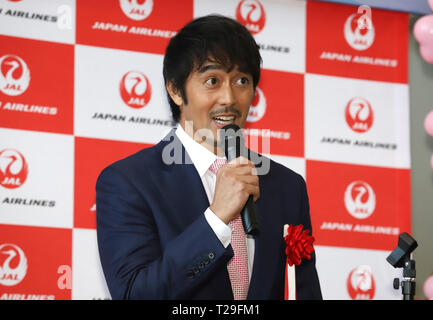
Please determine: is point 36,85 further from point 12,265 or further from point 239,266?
point 239,266

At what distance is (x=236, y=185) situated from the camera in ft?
6.30

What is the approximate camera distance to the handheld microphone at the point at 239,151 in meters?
1.86

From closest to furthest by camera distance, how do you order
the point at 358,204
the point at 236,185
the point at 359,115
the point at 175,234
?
the point at 236,185 → the point at 175,234 → the point at 358,204 → the point at 359,115

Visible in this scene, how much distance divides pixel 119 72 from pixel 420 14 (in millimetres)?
2010

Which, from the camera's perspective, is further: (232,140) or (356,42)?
(356,42)

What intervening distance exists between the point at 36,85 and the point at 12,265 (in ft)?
3.11

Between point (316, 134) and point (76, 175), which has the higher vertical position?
point (316, 134)

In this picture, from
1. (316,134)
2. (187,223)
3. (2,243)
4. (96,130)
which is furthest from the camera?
(316,134)

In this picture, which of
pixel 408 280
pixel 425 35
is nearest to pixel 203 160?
pixel 408 280

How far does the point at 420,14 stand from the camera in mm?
4477

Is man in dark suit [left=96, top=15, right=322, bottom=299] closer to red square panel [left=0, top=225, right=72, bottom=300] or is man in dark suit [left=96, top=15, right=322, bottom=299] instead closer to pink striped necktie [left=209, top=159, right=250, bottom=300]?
pink striped necktie [left=209, top=159, right=250, bottom=300]

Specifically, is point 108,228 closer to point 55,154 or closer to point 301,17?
point 55,154

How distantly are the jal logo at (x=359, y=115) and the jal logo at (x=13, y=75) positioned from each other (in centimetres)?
193

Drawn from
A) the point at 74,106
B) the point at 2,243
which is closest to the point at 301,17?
the point at 74,106
